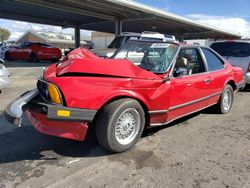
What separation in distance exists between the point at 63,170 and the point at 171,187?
127 cm

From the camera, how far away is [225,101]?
6043 mm

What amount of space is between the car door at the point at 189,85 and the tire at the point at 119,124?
0.65 m

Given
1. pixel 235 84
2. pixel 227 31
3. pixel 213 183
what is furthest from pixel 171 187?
pixel 227 31

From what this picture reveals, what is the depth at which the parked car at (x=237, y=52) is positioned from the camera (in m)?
8.41

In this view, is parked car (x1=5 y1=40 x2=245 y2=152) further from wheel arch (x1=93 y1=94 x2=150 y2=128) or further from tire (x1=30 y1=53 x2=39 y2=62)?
tire (x1=30 y1=53 x2=39 y2=62)

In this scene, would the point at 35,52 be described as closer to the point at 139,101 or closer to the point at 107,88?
the point at 139,101

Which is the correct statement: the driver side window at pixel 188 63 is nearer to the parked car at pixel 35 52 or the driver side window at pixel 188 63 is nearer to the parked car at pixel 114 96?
the parked car at pixel 114 96

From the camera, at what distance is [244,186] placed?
2.99 metres

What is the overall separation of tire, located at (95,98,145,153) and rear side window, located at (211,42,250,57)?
6.16m

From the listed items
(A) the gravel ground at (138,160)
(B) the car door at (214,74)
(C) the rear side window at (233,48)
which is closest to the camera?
(A) the gravel ground at (138,160)

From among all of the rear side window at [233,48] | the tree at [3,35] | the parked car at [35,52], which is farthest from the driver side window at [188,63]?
the tree at [3,35]

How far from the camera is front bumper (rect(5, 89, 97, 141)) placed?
10.7 ft

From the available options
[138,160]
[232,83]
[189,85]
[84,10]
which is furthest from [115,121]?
[84,10]

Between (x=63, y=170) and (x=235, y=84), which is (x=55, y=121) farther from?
(x=235, y=84)
